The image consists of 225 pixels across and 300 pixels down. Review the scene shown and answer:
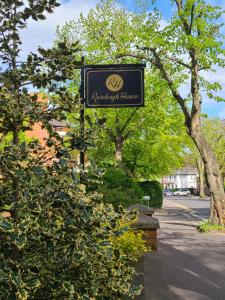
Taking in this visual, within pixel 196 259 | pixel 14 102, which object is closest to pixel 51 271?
pixel 14 102

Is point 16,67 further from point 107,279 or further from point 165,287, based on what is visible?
point 165,287

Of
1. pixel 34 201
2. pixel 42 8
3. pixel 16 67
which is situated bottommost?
pixel 34 201

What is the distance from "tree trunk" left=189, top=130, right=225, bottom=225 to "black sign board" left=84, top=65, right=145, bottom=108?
1360 cm

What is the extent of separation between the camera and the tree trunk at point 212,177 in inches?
792

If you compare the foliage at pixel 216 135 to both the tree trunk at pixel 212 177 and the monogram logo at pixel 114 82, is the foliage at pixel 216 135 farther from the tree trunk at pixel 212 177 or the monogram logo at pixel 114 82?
the monogram logo at pixel 114 82

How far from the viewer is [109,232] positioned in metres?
3.57

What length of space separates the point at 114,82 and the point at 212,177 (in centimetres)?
1433

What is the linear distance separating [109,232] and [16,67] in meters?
1.43

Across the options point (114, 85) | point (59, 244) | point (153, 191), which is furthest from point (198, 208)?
point (59, 244)

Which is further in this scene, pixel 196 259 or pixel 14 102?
pixel 196 259

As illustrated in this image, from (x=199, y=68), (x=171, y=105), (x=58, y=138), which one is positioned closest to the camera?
(x=58, y=138)

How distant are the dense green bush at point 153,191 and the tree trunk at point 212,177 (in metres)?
17.8

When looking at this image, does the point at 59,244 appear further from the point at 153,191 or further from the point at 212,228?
the point at 153,191

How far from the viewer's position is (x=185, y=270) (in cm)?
1026
